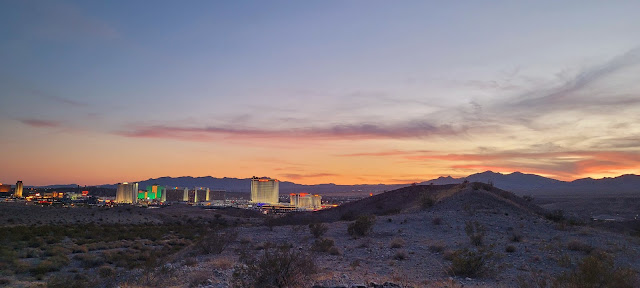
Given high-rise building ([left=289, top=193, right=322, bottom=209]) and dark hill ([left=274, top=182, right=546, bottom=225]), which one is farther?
high-rise building ([left=289, top=193, right=322, bottom=209])

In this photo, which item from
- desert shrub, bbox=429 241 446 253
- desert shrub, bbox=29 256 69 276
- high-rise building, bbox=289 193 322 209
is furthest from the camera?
high-rise building, bbox=289 193 322 209

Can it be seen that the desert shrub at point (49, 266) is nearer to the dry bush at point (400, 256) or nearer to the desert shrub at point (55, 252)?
the desert shrub at point (55, 252)

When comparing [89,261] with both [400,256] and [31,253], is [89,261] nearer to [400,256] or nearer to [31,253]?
[31,253]

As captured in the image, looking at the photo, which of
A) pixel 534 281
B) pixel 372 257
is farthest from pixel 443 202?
pixel 534 281

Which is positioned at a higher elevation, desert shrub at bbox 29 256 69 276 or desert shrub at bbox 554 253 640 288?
desert shrub at bbox 554 253 640 288

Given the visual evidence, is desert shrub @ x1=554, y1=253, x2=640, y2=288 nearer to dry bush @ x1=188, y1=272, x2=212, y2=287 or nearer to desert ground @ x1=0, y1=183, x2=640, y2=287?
desert ground @ x1=0, y1=183, x2=640, y2=287

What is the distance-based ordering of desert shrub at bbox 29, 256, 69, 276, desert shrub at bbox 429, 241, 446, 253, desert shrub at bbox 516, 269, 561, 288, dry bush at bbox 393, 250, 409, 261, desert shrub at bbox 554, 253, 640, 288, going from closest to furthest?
desert shrub at bbox 554, 253, 640, 288
desert shrub at bbox 516, 269, 561, 288
dry bush at bbox 393, 250, 409, 261
desert shrub at bbox 29, 256, 69, 276
desert shrub at bbox 429, 241, 446, 253

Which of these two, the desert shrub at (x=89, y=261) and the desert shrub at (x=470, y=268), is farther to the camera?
the desert shrub at (x=89, y=261)

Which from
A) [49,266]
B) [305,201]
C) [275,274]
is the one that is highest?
[275,274]

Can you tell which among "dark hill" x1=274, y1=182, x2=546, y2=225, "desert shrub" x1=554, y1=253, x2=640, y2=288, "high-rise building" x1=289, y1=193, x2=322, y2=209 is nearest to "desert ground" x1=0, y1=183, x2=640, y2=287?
"desert shrub" x1=554, y1=253, x2=640, y2=288

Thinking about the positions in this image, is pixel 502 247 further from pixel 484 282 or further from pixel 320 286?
pixel 320 286

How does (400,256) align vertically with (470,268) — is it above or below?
below

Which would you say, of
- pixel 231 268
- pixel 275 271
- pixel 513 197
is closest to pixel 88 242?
pixel 231 268

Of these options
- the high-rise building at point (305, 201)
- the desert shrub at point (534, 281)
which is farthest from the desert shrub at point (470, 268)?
the high-rise building at point (305, 201)
